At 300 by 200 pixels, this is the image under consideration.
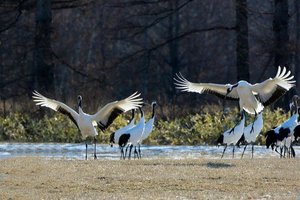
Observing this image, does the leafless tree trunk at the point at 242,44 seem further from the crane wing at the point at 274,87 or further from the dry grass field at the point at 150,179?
the dry grass field at the point at 150,179

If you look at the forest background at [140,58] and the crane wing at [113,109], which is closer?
the crane wing at [113,109]

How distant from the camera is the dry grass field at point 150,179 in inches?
515

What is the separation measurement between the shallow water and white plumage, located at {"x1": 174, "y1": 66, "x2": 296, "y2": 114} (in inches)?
45.5

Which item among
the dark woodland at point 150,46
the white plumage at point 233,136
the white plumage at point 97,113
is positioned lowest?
the white plumage at point 233,136

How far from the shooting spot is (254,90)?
21.5m

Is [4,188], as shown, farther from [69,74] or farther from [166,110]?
[69,74]

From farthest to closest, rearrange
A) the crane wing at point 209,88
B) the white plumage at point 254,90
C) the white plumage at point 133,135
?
the crane wing at point 209,88
the white plumage at point 254,90
the white plumage at point 133,135

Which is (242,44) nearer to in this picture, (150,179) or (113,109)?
(113,109)

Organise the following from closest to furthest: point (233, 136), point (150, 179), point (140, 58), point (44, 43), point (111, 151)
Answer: point (150, 179), point (233, 136), point (111, 151), point (44, 43), point (140, 58)

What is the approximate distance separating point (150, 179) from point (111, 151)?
8.38 meters

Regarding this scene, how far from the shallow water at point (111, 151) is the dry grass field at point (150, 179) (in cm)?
340

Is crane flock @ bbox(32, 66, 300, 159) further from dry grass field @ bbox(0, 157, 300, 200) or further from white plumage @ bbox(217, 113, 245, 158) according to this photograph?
→ dry grass field @ bbox(0, 157, 300, 200)

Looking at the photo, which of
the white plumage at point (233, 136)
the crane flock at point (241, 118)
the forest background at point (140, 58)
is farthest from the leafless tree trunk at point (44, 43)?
the white plumage at point (233, 136)

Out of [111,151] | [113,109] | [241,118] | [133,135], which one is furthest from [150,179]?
[111,151]
